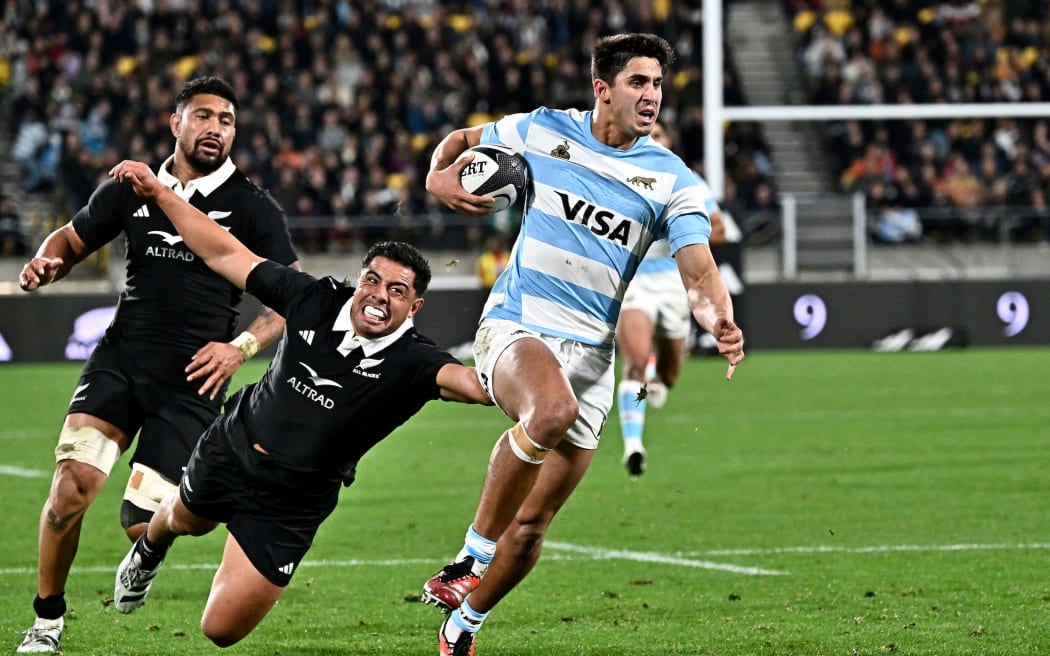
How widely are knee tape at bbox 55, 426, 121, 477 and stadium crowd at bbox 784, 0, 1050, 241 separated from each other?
765 inches

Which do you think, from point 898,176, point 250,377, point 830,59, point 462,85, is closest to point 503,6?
point 462,85

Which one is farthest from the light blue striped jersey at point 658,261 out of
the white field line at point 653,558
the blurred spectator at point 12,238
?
the blurred spectator at point 12,238

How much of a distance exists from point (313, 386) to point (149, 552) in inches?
39.6

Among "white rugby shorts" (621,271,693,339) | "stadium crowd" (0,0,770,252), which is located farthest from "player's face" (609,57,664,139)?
"stadium crowd" (0,0,770,252)

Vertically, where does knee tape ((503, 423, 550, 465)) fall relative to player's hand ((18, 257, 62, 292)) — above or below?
below

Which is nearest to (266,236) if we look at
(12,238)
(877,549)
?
(877,549)

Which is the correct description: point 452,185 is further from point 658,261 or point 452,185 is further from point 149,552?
point 658,261

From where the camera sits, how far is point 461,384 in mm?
5836

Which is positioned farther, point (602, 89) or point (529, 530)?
point (602, 89)

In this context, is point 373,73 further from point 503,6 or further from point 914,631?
point 914,631

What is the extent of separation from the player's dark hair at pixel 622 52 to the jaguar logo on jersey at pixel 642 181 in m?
0.36

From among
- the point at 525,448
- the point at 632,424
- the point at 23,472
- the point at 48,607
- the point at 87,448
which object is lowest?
the point at 23,472

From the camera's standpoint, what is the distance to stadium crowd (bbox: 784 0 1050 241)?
25609 mm

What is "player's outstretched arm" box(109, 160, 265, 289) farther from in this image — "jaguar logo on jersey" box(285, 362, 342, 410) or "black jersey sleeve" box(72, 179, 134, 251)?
"black jersey sleeve" box(72, 179, 134, 251)
